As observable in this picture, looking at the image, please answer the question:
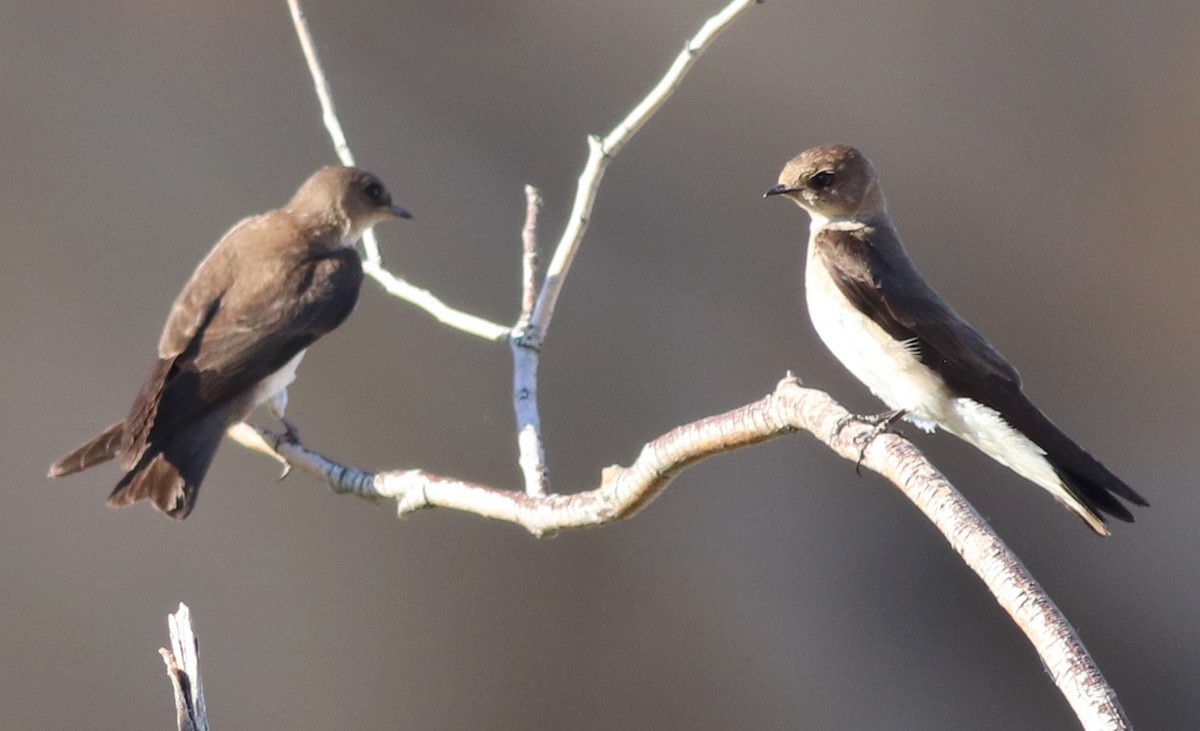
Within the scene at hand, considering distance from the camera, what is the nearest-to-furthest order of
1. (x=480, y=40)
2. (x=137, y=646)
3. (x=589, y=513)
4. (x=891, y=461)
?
(x=891, y=461) → (x=589, y=513) → (x=137, y=646) → (x=480, y=40)

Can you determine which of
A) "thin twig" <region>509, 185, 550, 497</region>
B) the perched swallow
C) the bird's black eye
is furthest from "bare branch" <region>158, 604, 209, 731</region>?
the bird's black eye

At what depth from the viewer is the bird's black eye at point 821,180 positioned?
304 cm

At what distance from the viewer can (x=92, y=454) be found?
3.00 meters

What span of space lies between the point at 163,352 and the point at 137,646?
4.76ft

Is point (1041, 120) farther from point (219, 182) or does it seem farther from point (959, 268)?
point (219, 182)

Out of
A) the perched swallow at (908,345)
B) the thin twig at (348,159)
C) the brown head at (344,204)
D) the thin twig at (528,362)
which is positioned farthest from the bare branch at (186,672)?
the brown head at (344,204)

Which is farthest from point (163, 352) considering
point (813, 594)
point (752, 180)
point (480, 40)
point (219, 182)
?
point (813, 594)

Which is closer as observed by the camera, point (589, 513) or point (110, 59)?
point (589, 513)

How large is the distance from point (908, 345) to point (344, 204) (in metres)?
1.64

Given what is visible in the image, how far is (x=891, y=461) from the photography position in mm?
1841

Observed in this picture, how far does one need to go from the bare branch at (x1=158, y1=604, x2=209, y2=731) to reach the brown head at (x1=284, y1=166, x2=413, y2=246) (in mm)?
2255

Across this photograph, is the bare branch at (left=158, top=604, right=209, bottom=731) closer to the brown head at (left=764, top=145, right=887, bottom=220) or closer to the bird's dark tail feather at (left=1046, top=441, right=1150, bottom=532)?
the bird's dark tail feather at (left=1046, top=441, right=1150, bottom=532)

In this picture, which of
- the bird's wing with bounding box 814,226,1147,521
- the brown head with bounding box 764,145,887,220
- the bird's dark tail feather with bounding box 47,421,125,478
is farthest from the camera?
the brown head with bounding box 764,145,887,220

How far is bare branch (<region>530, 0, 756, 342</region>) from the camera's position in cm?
225
